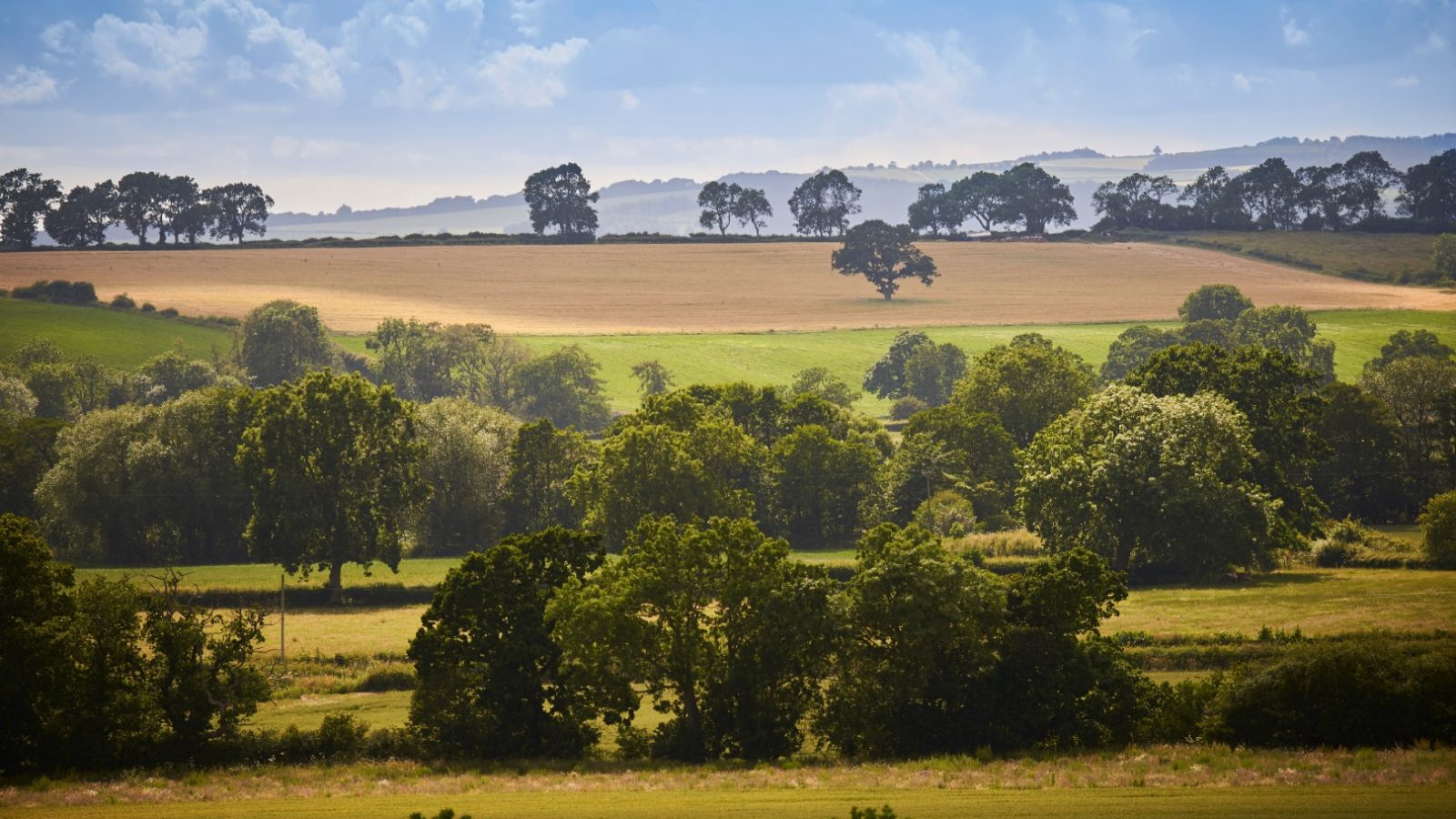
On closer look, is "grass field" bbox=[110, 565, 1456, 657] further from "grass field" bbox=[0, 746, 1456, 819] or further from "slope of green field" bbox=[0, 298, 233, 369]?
"slope of green field" bbox=[0, 298, 233, 369]

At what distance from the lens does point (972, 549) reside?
259 ft

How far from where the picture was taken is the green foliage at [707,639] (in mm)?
46250

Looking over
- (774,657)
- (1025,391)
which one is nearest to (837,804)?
(774,657)

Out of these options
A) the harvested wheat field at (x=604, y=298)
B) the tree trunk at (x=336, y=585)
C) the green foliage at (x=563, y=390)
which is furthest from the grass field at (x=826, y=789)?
the harvested wheat field at (x=604, y=298)

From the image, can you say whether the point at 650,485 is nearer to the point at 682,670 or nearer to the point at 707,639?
the point at 707,639

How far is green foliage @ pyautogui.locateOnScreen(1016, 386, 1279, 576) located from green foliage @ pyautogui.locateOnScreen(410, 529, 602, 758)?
125 feet

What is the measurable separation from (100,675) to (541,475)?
52.0 metres

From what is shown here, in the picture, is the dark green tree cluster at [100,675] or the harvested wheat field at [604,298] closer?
the dark green tree cluster at [100,675]

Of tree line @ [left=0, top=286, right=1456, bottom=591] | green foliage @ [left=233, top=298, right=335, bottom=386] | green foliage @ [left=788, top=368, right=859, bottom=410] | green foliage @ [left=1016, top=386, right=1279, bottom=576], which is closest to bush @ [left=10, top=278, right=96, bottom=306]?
green foliage @ [left=233, top=298, right=335, bottom=386]

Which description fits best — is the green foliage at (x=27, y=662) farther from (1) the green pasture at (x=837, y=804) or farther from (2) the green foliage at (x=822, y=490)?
(2) the green foliage at (x=822, y=490)

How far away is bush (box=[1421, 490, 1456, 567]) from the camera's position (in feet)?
248

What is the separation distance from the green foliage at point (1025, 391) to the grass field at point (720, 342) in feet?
136

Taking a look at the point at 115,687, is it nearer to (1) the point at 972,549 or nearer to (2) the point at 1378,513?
(1) the point at 972,549

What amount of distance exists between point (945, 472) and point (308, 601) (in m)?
43.3
